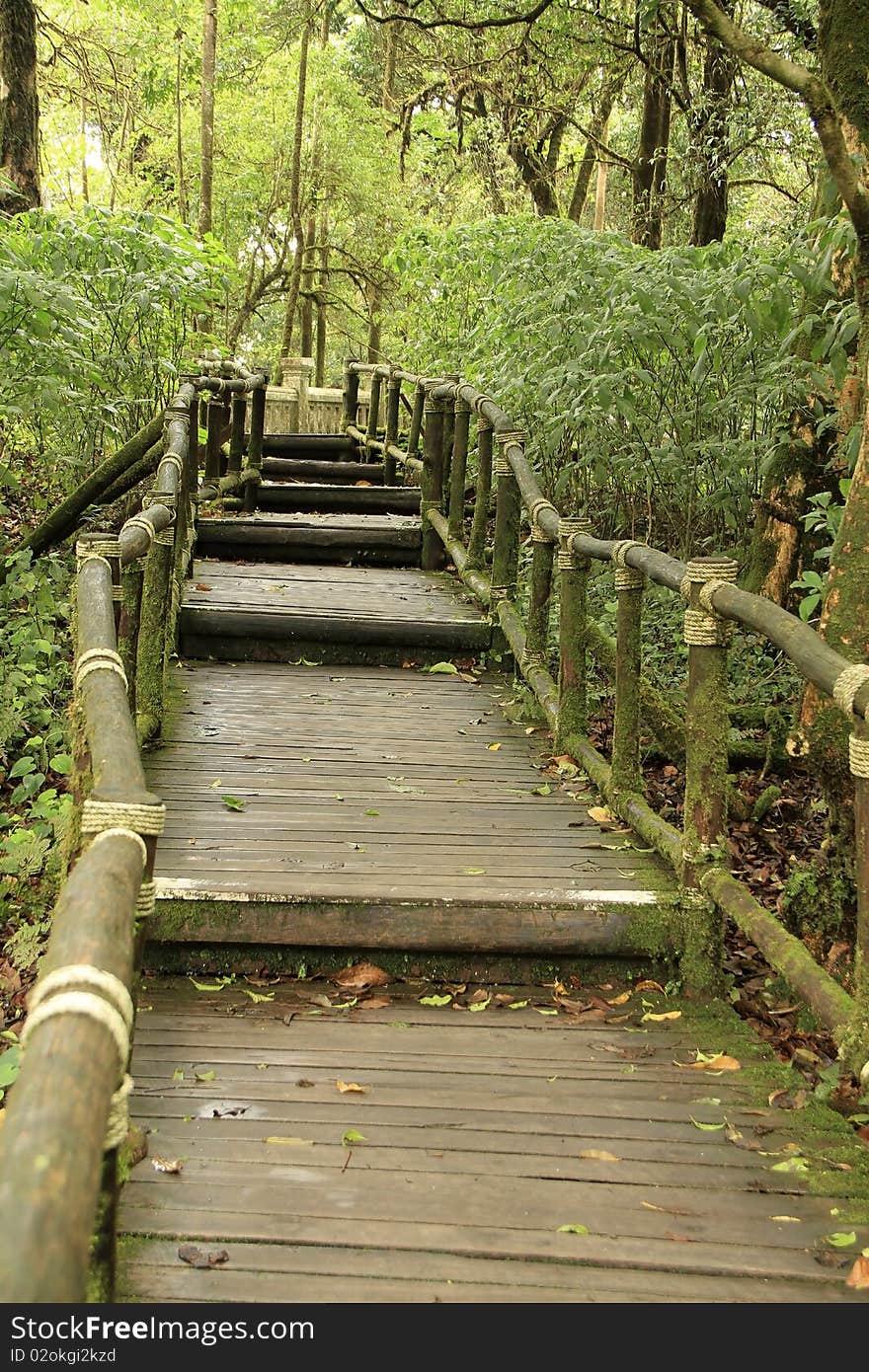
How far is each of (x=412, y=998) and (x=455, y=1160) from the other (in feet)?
2.60

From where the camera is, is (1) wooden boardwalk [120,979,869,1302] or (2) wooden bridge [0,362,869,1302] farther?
(1) wooden boardwalk [120,979,869,1302]

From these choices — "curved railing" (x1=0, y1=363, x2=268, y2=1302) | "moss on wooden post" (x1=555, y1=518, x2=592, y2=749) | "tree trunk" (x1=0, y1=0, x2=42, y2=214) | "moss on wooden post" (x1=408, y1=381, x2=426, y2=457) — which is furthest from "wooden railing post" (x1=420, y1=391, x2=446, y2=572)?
"curved railing" (x1=0, y1=363, x2=268, y2=1302)

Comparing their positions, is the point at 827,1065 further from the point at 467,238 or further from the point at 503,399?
the point at 467,238

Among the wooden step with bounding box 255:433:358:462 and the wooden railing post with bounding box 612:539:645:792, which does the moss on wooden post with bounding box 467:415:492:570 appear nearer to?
the wooden railing post with bounding box 612:539:645:792

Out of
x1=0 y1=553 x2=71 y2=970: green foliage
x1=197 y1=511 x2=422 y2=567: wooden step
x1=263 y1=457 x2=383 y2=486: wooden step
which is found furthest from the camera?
x1=263 y1=457 x2=383 y2=486: wooden step

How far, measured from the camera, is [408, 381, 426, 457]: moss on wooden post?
8.83 meters

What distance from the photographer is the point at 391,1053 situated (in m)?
2.82

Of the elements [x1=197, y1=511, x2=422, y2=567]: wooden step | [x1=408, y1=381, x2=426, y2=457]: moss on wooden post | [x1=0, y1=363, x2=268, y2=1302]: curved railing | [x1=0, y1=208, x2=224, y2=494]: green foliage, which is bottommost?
[x1=197, y1=511, x2=422, y2=567]: wooden step

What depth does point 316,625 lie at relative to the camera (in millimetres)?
6137

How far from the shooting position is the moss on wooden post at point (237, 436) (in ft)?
31.7

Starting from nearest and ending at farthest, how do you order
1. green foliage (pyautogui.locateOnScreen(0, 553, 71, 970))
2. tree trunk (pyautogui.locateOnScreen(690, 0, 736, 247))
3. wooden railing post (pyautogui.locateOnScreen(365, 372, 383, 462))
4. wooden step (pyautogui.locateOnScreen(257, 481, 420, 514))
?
green foliage (pyautogui.locateOnScreen(0, 553, 71, 970))
tree trunk (pyautogui.locateOnScreen(690, 0, 736, 247))
wooden step (pyautogui.locateOnScreen(257, 481, 420, 514))
wooden railing post (pyautogui.locateOnScreen(365, 372, 383, 462))

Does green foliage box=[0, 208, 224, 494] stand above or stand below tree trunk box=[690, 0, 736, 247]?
below

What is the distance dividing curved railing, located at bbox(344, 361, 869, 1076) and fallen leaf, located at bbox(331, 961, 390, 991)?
0.72 meters

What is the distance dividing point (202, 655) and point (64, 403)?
1.72 m
